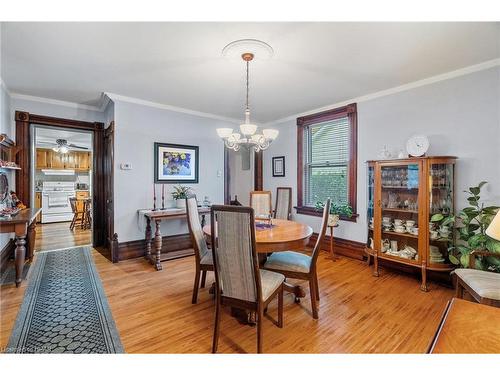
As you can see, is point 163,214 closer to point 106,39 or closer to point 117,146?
point 117,146

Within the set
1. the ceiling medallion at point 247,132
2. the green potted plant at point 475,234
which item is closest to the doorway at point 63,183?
the ceiling medallion at point 247,132

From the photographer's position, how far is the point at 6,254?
3.44 meters

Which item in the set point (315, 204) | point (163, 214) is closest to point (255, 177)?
point (315, 204)

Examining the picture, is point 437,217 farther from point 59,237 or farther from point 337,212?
point 59,237

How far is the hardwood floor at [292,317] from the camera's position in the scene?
185cm

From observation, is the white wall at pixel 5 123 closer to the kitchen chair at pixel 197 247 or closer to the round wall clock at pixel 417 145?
the kitchen chair at pixel 197 247

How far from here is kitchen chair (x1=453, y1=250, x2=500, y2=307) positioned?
71.8 inches

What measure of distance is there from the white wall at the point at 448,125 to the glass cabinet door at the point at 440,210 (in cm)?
12

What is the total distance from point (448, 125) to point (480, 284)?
188cm

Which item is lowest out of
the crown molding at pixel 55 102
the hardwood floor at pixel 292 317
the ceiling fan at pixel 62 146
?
the hardwood floor at pixel 292 317

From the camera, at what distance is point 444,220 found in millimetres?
2812
